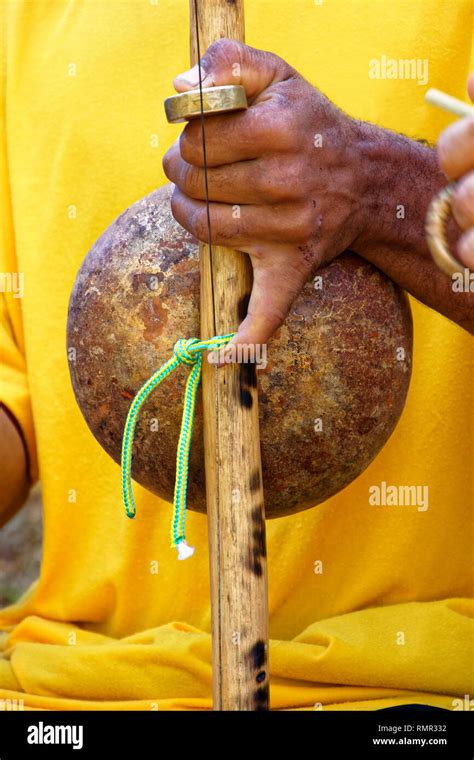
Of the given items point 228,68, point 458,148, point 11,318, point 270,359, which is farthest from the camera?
point 11,318

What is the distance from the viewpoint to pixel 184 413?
4.47 ft

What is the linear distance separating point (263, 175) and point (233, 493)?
1.35ft

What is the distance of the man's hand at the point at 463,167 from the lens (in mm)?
1109

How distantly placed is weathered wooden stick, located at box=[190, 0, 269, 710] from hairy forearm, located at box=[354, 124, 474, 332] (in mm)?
248

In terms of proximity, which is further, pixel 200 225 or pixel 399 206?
pixel 399 206

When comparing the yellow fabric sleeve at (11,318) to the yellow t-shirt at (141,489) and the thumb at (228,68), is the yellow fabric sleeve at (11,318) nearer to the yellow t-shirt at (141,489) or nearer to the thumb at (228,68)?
the yellow t-shirt at (141,489)

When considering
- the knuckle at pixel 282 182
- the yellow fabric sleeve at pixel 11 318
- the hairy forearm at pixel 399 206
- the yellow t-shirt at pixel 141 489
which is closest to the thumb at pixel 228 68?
the knuckle at pixel 282 182

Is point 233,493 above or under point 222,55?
under

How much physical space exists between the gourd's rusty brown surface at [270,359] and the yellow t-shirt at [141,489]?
587 millimetres

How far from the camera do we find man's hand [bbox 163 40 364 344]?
1306 mm

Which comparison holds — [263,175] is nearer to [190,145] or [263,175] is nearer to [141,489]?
[190,145]

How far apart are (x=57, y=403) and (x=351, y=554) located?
2.39ft

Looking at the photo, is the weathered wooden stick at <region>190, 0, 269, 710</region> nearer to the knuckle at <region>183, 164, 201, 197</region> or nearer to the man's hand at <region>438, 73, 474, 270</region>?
the knuckle at <region>183, 164, 201, 197</region>

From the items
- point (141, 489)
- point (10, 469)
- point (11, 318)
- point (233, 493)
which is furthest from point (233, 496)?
point (11, 318)
